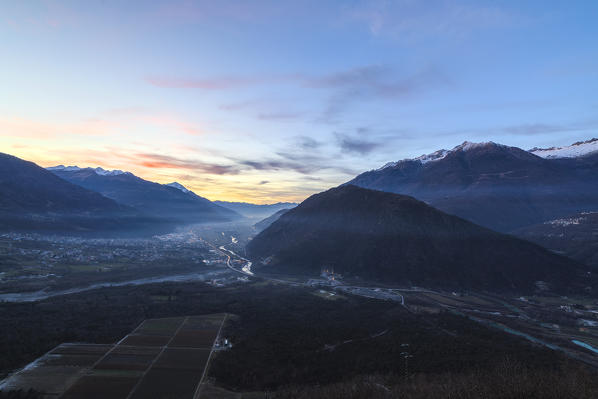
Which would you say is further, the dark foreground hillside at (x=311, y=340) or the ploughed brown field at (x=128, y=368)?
the dark foreground hillside at (x=311, y=340)

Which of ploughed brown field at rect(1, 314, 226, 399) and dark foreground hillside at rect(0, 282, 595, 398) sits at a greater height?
dark foreground hillside at rect(0, 282, 595, 398)

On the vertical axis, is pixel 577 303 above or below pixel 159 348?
above

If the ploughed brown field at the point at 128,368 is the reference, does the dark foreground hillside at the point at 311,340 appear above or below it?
above

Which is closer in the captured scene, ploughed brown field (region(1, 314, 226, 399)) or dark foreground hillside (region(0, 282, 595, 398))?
ploughed brown field (region(1, 314, 226, 399))

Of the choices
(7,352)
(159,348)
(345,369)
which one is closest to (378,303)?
(345,369)

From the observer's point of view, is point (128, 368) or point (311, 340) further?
point (311, 340)

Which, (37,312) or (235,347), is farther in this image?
(37,312)

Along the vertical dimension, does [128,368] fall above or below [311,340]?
below

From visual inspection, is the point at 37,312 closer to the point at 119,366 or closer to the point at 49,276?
the point at 119,366
